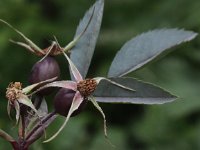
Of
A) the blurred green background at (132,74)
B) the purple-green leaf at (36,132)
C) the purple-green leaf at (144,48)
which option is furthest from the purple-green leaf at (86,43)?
the blurred green background at (132,74)

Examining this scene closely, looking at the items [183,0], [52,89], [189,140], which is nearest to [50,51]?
[52,89]

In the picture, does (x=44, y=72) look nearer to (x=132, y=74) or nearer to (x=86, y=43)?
(x=86, y=43)

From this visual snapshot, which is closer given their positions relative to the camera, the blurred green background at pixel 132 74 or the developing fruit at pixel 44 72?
the developing fruit at pixel 44 72

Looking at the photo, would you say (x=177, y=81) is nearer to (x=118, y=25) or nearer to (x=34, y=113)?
(x=118, y=25)

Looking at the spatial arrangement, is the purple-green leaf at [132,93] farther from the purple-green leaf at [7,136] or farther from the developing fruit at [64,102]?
the purple-green leaf at [7,136]

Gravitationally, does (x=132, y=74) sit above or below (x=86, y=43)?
above

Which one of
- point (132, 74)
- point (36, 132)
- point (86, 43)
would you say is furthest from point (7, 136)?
point (132, 74)

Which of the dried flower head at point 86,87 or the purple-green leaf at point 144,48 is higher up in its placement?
the purple-green leaf at point 144,48

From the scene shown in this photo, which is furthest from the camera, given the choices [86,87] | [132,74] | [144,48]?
[132,74]
